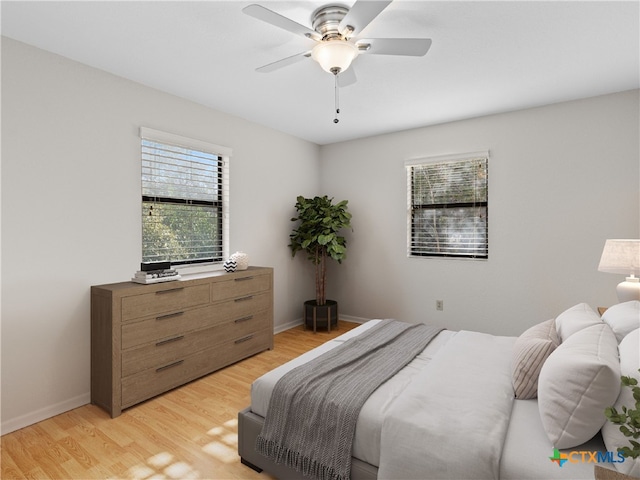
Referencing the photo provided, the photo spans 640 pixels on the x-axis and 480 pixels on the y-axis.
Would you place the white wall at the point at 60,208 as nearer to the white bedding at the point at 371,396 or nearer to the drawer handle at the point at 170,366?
the drawer handle at the point at 170,366

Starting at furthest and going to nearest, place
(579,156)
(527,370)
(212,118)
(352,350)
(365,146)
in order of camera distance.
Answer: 1. (365,146)
2. (212,118)
3. (579,156)
4. (352,350)
5. (527,370)

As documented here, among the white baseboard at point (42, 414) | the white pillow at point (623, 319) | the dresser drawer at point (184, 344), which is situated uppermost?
the white pillow at point (623, 319)

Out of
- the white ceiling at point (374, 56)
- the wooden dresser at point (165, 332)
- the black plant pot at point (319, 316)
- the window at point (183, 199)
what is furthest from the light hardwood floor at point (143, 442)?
the white ceiling at point (374, 56)

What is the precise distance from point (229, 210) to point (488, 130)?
3050mm

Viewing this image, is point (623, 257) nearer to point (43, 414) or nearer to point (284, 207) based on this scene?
point (284, 207)

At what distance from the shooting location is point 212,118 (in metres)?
3.58

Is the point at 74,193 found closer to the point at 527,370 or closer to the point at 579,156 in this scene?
the point at 527,370

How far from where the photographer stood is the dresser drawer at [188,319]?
2520mm

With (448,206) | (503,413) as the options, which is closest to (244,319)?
(503,413)

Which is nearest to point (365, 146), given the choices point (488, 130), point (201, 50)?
point (488, 130)

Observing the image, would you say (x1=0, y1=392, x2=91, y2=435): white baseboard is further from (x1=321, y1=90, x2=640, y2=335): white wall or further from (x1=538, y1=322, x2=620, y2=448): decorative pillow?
(x1=321, y1=90, x2=640, y2=335): white wall

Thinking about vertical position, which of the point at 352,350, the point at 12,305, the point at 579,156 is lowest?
the point at 352,350

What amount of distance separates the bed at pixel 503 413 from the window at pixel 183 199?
192 centimetres

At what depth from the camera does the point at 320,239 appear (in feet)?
14.1
